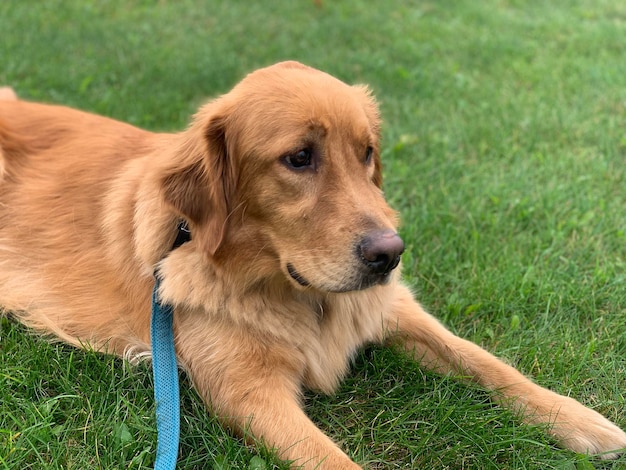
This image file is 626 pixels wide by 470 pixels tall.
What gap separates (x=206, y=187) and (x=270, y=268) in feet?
1.48

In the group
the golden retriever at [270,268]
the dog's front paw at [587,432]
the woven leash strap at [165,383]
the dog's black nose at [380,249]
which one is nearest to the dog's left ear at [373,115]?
the golden retriever at [270,268]

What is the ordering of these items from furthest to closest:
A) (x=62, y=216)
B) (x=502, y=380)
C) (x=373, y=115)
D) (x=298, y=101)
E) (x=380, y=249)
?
1. (x=62, y=216)
2. (x=373, y=115)
3. (x=502, y=380)
4. (x=298, y=101)
5. (x=380, y=249)

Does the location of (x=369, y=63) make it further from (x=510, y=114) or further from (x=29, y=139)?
(x=29, y=139)

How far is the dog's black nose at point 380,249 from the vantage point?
7.54 ft

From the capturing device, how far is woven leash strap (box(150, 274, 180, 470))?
7.73 ft

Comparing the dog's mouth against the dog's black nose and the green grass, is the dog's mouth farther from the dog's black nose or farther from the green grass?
the green grass

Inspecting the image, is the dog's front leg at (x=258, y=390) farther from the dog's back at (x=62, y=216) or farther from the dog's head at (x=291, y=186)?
the dog's back at (x=62, y=216)

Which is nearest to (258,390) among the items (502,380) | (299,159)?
(299,159)

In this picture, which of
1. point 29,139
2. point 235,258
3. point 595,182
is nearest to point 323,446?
point 235,258

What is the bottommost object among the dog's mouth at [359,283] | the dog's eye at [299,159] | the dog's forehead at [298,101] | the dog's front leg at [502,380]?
the dog's front leg at [502,380]

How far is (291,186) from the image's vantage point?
2490 millimetres

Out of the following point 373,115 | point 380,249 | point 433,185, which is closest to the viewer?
point 380,249

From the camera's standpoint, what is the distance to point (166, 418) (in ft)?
8.09

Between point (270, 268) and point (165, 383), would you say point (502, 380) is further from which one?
point (165, 383)
